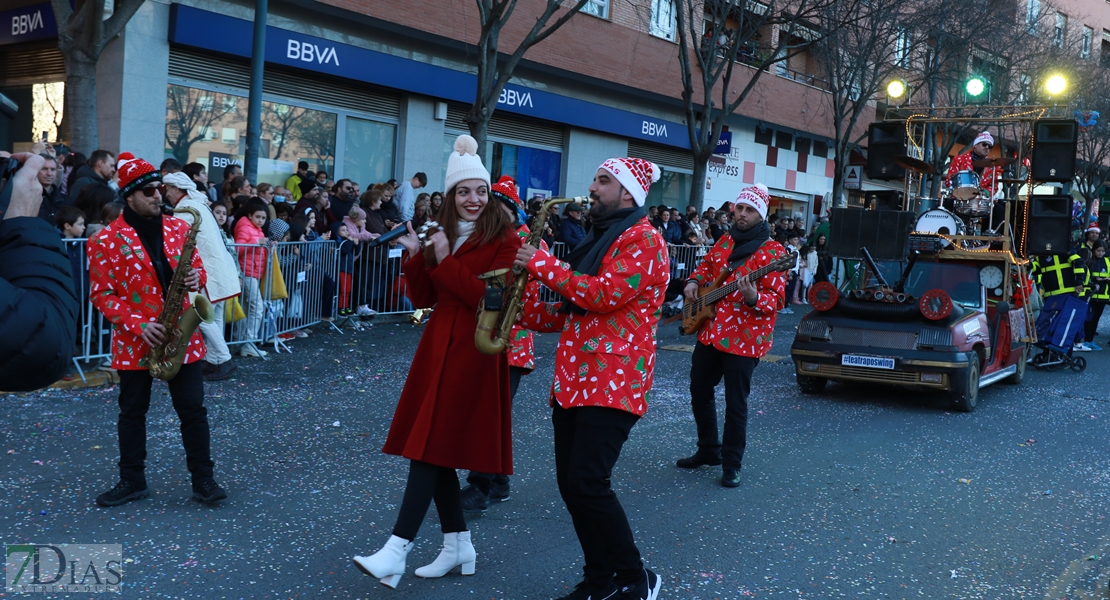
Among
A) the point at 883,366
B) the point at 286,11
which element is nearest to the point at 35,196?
the point at 883,366

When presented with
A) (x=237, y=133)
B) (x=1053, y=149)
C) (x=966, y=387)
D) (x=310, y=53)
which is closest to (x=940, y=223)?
(x=1053, y=149)

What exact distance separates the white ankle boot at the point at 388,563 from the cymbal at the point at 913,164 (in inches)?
404

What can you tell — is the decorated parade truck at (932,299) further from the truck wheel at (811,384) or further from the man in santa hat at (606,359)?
the man in santa hat at (606,359)

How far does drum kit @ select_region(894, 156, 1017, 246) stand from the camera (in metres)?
11.5

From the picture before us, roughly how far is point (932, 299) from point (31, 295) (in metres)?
8.59

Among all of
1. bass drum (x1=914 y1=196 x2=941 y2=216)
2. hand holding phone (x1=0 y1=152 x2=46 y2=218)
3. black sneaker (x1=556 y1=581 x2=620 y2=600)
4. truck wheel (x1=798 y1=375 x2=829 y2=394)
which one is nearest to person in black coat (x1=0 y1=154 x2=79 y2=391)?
hand holding phone (x1=0 y1=152 x2=46 y2=218)

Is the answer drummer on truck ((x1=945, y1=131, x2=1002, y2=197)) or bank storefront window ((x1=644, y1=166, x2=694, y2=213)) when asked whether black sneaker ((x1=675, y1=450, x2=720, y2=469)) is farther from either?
bank storefront window ((x1=644, y1=166, x2=694, y2=213))

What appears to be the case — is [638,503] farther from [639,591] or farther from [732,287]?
[639,591]

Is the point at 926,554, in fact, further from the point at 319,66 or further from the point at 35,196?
the point at 319,66

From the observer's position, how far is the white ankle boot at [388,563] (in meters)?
3.92

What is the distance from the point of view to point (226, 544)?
4836 mm

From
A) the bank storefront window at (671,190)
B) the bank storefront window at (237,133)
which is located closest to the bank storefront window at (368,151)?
the bank storefront window at (237,133)

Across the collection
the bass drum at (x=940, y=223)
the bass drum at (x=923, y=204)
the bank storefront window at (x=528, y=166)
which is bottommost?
the bass drum at (x=940, y=223)

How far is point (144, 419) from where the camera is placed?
538cm
